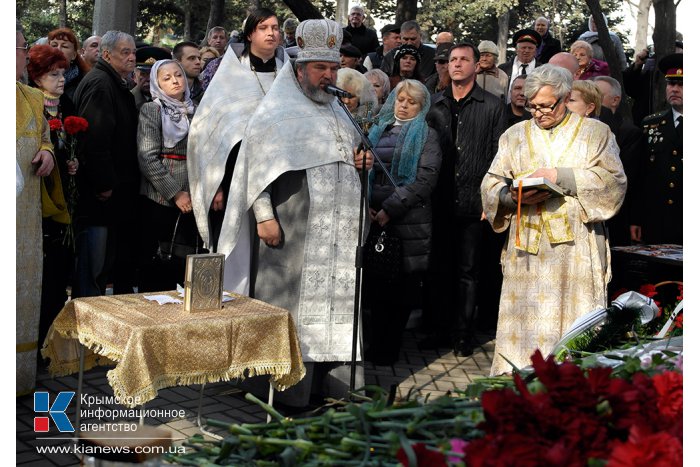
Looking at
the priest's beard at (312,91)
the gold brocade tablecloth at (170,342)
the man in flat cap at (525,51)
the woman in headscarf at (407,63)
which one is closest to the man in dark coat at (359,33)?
the man in flat cap at (525,51)

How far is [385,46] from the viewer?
42.5 ft

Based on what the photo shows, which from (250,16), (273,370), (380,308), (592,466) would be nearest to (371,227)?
(380,308)

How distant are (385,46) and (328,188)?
7342 mm

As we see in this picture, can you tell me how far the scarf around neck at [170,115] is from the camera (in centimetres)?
717

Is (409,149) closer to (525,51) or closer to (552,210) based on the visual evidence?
(552,210)

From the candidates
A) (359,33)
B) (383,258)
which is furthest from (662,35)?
(383,258)

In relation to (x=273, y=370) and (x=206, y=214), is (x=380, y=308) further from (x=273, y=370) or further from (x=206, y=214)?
(x=273, y=370)

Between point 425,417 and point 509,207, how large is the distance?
4002mm

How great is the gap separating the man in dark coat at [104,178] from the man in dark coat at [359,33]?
21.8 ft

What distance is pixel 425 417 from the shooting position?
90.0 inches

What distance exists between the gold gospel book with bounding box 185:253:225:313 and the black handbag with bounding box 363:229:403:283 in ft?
7.17

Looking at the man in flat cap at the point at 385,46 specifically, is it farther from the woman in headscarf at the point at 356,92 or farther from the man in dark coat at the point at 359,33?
the woman in headscarf at the point at 356,92

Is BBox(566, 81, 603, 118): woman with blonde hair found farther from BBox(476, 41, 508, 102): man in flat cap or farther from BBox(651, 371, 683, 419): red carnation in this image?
BBox(651, 371, 683, 419): red carnation

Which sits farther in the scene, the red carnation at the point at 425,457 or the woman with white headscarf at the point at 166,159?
the woman with white headscarf at the point at 166,159
